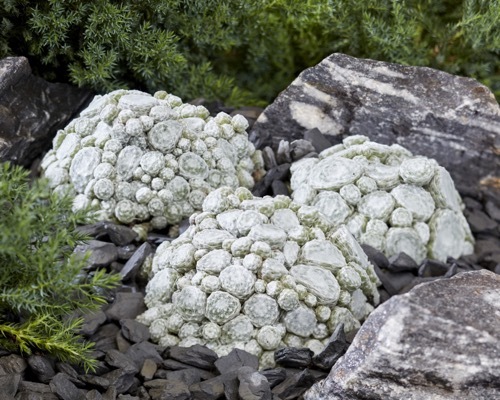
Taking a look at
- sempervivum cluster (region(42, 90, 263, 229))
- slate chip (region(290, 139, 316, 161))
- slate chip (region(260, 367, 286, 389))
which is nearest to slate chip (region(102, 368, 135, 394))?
slate chip (region(260, 367, 286, 389))

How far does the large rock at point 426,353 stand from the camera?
3.24 m

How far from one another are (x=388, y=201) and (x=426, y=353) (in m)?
1.61

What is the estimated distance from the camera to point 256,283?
3979 mm

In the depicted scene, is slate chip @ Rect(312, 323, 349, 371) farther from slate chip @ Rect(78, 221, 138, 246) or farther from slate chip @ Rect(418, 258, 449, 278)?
slate chip @ Rect(78, 221, 138, 246)

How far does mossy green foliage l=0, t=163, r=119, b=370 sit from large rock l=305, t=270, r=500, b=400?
102cm

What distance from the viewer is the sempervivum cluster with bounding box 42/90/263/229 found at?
4672mm

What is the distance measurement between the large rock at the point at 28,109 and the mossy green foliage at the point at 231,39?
16 centimetres

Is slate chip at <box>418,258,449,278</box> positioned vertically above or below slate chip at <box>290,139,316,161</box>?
below

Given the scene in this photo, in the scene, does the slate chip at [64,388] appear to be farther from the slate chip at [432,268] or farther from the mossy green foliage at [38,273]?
the slate chip at [432,268]

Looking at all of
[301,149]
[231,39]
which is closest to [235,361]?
[301,149]

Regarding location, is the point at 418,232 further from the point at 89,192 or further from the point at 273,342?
the point at 89,192

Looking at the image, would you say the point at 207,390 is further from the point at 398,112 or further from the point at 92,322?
the point at 398,112

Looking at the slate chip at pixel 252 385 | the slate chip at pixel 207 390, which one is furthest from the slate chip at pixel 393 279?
the slate chip at pixel 207 390

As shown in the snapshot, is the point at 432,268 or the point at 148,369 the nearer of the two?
the point at 148,369
